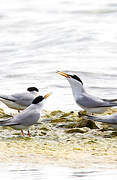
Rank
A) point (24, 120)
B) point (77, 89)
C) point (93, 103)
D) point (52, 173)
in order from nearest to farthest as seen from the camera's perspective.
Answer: point (52, 173)
point (24, 120)
point (93, 103)
point (77, 89)

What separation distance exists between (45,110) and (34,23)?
37.8 feet

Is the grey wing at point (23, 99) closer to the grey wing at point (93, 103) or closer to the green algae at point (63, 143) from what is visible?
the green algae at point (63, 143)

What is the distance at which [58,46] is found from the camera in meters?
18.0

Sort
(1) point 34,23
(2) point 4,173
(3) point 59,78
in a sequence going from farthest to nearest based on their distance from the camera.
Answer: (1) point 34,23 < (3) point 59,78 < (2) point 4,173

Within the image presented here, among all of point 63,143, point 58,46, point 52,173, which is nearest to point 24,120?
point 63,143

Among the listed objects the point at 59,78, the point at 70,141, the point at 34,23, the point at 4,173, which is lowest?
the point at 4,173

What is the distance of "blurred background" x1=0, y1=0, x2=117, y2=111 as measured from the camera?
13.4 metres

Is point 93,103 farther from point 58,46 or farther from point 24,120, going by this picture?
point 58,46

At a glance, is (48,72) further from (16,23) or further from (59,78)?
(16,23)

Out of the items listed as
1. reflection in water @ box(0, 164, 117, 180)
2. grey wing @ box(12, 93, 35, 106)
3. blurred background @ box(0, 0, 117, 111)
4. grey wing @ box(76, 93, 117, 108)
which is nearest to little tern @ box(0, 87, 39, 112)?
grey wing @ box(12, 93, 35, 106)

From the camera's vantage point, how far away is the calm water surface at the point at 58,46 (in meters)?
13.4

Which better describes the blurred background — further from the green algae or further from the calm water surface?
the green algae

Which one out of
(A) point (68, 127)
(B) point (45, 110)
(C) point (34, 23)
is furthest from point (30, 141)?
(C) point (34, 23)

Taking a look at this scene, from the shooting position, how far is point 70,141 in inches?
290
